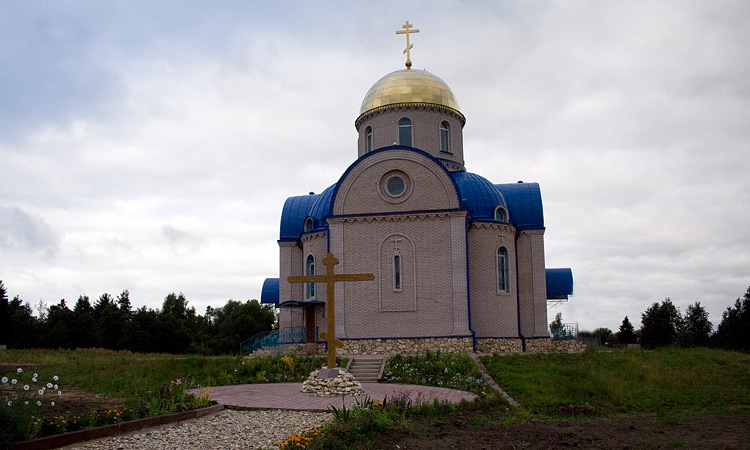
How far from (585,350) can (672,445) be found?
46.9ft

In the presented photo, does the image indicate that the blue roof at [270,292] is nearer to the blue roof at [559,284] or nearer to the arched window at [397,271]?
the arched window at [397,271]

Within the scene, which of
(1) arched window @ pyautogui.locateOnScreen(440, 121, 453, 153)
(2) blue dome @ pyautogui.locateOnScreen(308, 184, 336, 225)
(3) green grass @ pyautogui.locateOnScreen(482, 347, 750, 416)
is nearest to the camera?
(3) green grass @ pyautogui.locateOnScreen(482, 347, 750, 416)

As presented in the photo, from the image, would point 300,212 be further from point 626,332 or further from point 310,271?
point 626,332

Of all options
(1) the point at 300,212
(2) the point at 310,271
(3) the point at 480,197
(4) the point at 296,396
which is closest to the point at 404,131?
(3) the point at 480,197

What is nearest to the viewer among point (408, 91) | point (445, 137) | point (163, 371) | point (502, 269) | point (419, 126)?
point (163, 371)

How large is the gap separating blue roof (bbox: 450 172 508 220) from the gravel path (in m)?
12.7

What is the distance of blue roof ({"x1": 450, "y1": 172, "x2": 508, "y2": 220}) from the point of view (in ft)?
72.3

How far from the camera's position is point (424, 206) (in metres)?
20.5

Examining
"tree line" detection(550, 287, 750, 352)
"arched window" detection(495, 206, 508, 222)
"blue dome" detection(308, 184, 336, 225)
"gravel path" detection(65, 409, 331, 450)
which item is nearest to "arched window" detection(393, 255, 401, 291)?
"blue dome" detection(308, 184, 336, 225)

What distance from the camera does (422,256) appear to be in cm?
2030

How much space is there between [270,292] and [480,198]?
32.4ft

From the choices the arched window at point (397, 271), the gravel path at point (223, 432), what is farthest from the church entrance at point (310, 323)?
the gravel path at point (223, 432)

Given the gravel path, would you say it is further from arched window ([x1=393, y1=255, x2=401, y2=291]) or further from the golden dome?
the golden dome

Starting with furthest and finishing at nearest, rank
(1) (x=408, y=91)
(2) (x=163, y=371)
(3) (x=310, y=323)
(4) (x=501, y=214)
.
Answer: (1) (x=408, y=91) → (3) (x=310, y=323) → (4) (x=501, y=214) → (2) (x=163, y=371)
